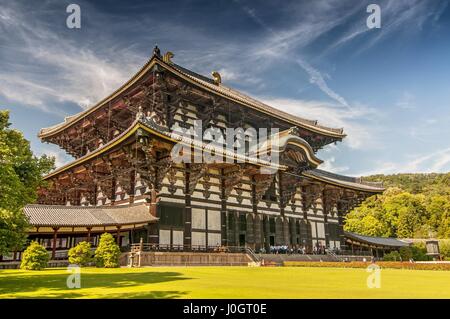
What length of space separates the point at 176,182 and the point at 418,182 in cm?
11966

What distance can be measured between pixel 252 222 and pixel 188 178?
7.82 m

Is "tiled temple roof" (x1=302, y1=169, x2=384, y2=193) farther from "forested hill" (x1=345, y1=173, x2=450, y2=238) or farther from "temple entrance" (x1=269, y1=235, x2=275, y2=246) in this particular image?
"forested hill" (x1=345, y1=173, x2=450, y2=238)

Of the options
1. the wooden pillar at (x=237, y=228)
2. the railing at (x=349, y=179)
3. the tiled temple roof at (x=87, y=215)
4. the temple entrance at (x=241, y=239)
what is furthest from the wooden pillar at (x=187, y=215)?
the railing at (x=349, y=179)

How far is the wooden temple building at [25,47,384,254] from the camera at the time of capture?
1047 inches

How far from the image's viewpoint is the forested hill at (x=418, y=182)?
364 ft

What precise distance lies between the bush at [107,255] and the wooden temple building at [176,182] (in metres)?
2.12

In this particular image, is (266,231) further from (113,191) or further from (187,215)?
(113,191)

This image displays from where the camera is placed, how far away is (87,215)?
1035 inches

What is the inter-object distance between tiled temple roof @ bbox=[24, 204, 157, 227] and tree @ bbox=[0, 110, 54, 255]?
9812 mm

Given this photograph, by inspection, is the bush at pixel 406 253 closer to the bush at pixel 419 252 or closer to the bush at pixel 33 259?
the bush at pixel 419 252
